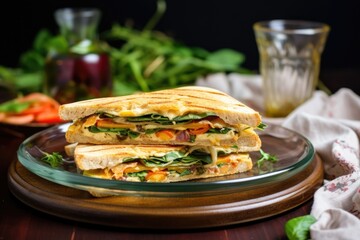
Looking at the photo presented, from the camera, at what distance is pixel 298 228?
212cm

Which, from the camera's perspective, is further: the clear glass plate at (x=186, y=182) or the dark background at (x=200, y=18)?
the dark background at (x=200, y=18)

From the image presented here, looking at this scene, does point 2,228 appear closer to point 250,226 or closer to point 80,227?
point 80,227

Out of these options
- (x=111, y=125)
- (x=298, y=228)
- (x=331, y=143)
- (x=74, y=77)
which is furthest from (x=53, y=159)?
(x=74, y=77)

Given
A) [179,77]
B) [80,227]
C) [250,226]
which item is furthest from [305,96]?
[80,227]

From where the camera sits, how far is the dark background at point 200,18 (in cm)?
535

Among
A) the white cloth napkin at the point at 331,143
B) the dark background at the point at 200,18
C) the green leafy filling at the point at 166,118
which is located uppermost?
the green leafy filling at the point at 166,118

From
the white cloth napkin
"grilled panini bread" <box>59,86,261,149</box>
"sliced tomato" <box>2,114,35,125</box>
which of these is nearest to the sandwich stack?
"grilled panini bread" <box>59,86,261,149</box>

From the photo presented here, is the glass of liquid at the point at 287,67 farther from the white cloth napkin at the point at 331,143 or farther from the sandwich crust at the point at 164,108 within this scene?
the sandwich crust at the point at 164,108

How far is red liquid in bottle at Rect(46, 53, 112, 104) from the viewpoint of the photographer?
3881 millimetres

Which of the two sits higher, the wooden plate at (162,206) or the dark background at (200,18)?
the wooden plate at (162,206)

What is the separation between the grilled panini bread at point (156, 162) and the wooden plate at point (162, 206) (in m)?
0.11

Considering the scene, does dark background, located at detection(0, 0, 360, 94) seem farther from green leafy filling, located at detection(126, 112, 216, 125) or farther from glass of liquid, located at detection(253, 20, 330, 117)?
green leafy filling, located at detection(126, 112, 216, 125)

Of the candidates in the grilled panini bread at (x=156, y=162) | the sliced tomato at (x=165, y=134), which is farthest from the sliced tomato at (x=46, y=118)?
the sliced tomato at (x=165, y=134)

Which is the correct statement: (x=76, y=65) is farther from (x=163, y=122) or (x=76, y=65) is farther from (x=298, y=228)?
(x=298, y=228)
